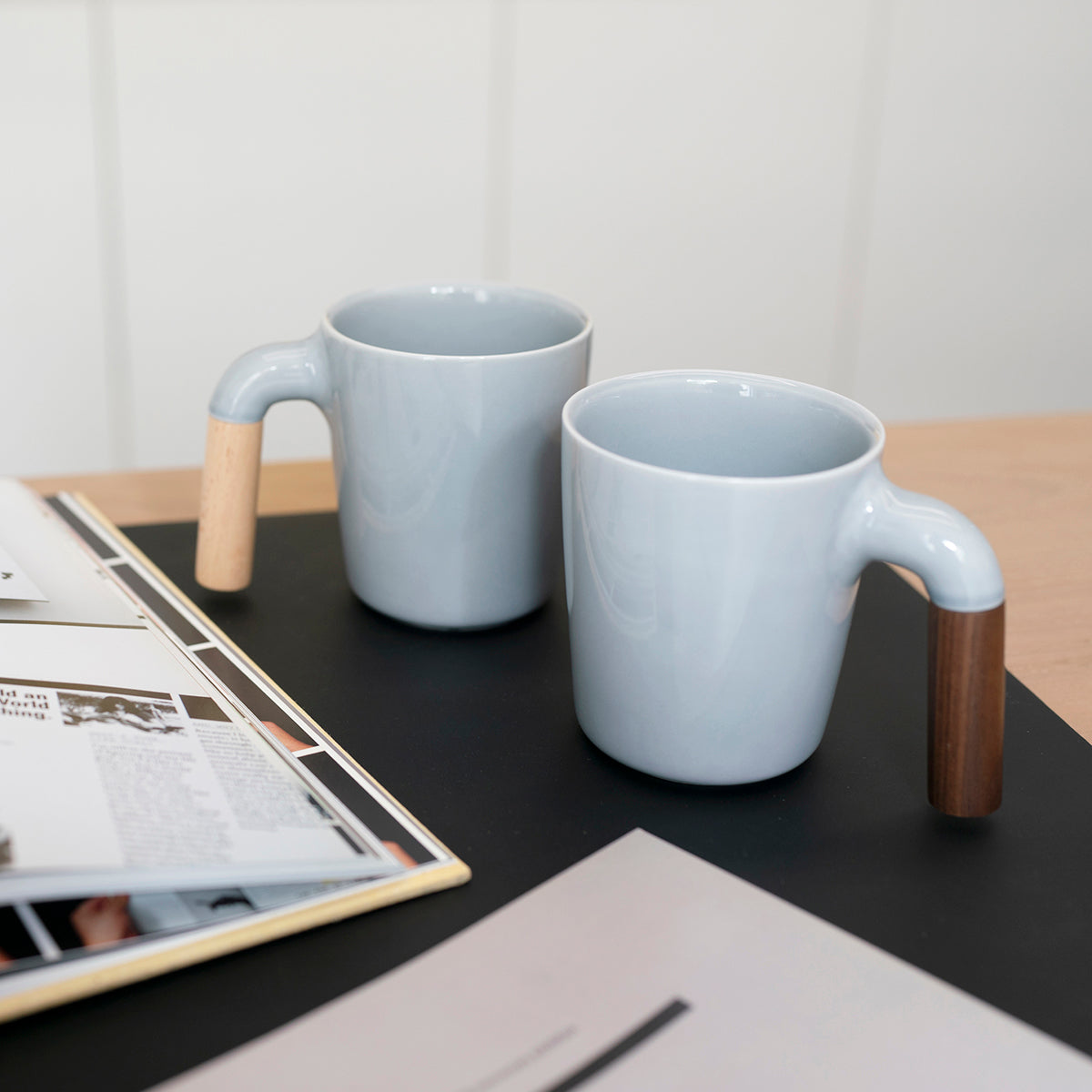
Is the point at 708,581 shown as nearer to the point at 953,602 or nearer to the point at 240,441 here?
the point at 953,602

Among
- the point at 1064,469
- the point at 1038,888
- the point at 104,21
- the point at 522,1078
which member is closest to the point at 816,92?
the point at 104,21

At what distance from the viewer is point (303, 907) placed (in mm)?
370

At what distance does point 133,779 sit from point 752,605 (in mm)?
215

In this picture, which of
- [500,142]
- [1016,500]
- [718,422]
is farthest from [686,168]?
[718,422]

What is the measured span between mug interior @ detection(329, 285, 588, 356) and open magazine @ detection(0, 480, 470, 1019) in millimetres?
192

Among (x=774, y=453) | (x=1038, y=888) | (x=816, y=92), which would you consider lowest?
(x=1038, y=888)

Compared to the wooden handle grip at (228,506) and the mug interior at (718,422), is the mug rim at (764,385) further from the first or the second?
the wooden handle grip at (228,506)

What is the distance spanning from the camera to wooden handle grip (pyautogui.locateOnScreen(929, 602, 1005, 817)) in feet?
1.36

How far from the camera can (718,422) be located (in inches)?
19.6

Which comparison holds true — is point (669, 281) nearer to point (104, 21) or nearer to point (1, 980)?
point (104, 21)

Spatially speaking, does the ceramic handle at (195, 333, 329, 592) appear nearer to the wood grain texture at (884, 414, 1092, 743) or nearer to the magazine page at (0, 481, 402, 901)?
the magazine page at (0, 481, 402, 901)

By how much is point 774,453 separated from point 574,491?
0.36 ft

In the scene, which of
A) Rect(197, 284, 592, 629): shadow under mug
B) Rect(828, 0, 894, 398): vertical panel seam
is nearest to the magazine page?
Rect(197, 284, 592, 629): shadow under mug

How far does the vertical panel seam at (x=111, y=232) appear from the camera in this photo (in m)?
1.49
